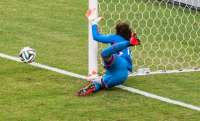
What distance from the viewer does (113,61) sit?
646 cm

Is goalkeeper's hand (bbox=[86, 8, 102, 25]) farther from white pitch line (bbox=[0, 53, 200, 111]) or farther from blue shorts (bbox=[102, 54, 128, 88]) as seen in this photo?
white pitch line (bbox=[0, 53, 200, 111])

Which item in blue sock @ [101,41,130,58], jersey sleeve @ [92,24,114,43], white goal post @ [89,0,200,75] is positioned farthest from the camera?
white goal post @ [89,0,200,75]

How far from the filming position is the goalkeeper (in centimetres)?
638

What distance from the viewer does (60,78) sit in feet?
22.8

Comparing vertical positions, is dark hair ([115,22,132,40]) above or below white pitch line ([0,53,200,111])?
above

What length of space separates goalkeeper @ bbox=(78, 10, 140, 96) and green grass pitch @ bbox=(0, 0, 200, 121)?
93 mm

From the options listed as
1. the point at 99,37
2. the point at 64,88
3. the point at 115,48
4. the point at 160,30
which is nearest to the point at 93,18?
the point at 99,37

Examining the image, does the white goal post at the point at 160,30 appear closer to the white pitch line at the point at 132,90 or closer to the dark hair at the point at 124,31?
the white pitch line at the point at 132,90

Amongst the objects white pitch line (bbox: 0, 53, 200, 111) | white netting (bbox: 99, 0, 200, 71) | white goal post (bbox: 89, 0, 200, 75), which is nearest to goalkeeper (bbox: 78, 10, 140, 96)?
white pitch line (bbox: 0, 53, 200, 111)

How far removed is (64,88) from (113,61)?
588mm

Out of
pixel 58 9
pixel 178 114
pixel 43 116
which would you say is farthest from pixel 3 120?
pixel 58 9

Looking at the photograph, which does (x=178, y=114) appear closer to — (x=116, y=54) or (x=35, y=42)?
(x=116, y=54)

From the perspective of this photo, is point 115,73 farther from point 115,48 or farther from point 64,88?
point 64,88

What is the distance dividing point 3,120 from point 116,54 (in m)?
1.55
